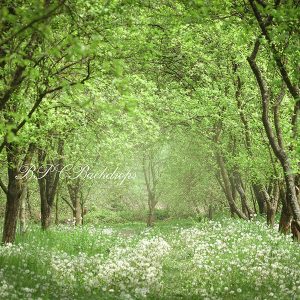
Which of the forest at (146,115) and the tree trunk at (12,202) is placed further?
the tree trunk at (12,202)

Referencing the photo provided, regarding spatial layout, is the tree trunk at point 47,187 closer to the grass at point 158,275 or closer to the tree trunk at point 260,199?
the grass at point 158,275

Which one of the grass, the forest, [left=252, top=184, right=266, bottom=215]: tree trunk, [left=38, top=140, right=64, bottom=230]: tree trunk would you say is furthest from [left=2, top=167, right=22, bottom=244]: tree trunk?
[left=252, top=184, right=266, bottom=215]: tree trunk

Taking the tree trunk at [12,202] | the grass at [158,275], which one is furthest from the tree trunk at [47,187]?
the grass at [158,275]

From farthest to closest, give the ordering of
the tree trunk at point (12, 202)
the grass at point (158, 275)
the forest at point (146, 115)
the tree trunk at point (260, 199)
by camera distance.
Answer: the tree trunk at point (260, 199), the tree trunk at point (12, 202), the grass at point (158, 275), the forest at point (146, 115)

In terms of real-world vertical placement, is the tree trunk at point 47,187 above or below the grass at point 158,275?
above

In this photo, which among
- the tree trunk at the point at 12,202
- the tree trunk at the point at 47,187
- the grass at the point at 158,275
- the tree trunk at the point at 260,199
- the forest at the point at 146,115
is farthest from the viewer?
the tree trunk at the point at 260,199

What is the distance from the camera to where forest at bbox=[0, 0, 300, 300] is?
25.6 feet

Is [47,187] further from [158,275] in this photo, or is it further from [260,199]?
[260,199]

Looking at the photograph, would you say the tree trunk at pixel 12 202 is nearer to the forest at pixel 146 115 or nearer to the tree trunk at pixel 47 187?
the forest at pixel 146 115

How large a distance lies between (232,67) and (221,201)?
24343 millimetres

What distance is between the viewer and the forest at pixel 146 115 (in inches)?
308

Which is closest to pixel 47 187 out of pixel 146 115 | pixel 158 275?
pixel 146 115

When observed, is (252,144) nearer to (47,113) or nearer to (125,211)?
(47,113)

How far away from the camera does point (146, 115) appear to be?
14984mm
